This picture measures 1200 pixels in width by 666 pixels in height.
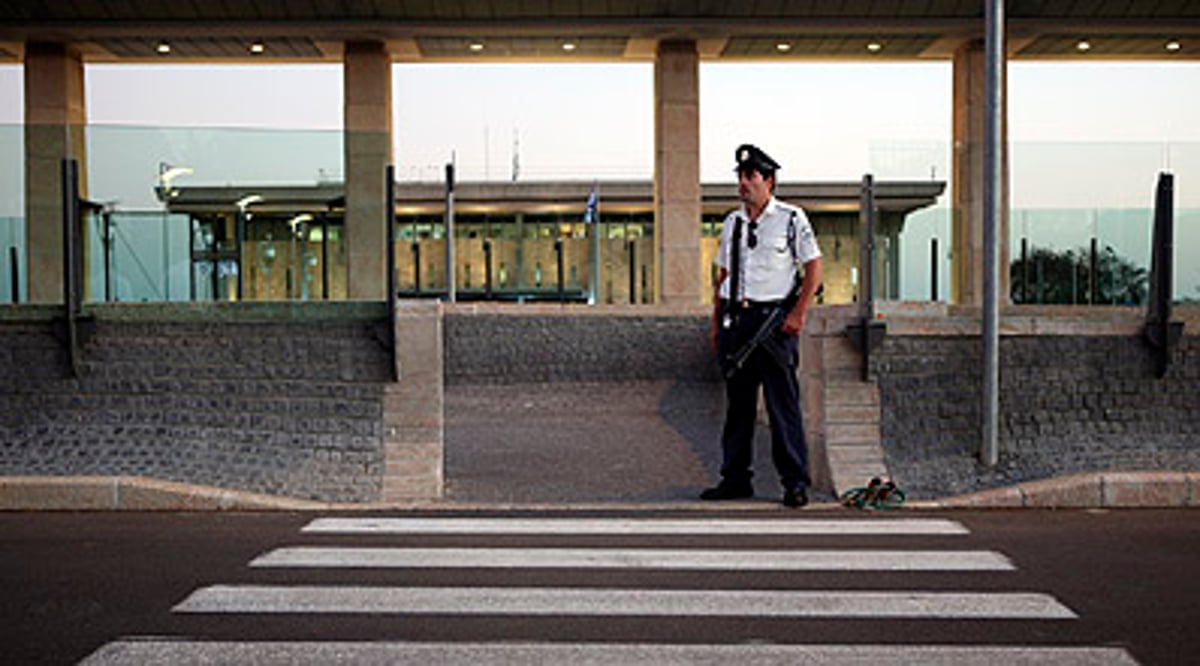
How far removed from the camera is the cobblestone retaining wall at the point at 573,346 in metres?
17.3

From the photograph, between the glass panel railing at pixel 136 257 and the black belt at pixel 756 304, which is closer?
the black belt at pixel 756 304

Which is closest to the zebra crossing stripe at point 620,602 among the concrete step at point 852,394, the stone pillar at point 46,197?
the concrete step at point 852,394

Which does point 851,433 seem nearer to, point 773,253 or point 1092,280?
point 773,253

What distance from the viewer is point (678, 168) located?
22828 millimetres

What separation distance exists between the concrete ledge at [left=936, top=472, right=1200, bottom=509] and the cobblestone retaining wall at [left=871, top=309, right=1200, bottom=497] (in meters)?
0.52

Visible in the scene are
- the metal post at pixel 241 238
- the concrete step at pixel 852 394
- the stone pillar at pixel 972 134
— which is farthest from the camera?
the stone pillar at pixel 972 134

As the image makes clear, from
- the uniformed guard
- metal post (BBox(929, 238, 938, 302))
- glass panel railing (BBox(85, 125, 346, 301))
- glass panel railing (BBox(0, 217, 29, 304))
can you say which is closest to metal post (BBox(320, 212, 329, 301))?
→ glass panel railing (BBox(85, 125, 346, 301))

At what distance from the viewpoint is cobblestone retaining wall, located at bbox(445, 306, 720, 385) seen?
56.9ft

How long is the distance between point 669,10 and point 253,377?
43.5ft

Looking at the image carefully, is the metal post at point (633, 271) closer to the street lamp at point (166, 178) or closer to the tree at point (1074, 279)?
the tree at point (1074, 279)

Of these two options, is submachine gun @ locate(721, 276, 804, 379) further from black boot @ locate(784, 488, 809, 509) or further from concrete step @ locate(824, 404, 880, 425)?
concrete step @ locate(824, 404, 880, 425)

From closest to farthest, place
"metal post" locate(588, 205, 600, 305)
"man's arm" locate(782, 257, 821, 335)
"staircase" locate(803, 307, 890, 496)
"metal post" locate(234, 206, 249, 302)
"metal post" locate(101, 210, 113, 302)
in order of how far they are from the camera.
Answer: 1. "man's arm" locate(782, 257, 821, 335)
2. "staircase" locate(803, 307, 890, 496)
3. "metal post" locate(101, 210, 113, 302)
4. "metal post" locate(234, 206, 249, 302)
5. "metal post" locate(588, 205, 600, 305)

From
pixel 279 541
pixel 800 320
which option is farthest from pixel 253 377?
pixel 800 320

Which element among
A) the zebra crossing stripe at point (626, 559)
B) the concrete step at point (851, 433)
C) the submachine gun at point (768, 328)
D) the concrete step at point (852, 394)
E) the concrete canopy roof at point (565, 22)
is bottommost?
the zebra crossing stripe at point (626, 559)
